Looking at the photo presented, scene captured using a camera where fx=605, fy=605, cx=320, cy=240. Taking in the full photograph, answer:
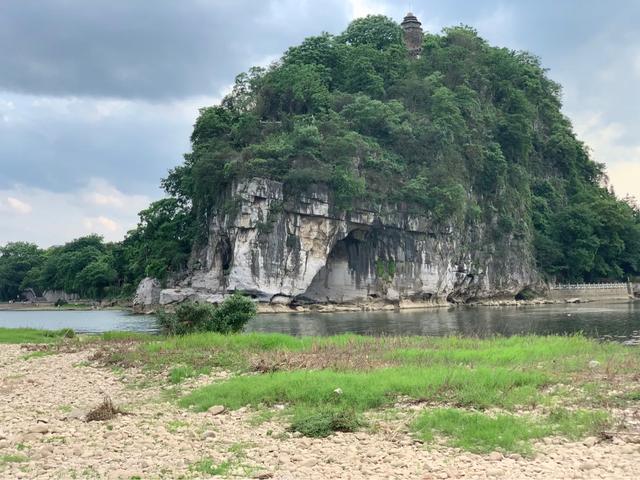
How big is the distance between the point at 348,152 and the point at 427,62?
1003 inches

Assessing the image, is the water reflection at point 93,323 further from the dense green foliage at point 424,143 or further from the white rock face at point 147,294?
the dense green foliage at point 424,143

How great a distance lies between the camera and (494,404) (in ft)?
37.6

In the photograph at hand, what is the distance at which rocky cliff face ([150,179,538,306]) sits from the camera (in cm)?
6050

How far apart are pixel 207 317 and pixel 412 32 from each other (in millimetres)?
78059

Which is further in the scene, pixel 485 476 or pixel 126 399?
pixel 126 399

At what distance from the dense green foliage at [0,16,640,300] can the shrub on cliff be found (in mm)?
35672

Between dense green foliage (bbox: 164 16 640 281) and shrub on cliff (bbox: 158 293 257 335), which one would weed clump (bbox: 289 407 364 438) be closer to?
shrub on cliff (bbox: 158 293 257 335)

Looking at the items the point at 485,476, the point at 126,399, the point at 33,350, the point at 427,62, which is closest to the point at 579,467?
the point at 485,476

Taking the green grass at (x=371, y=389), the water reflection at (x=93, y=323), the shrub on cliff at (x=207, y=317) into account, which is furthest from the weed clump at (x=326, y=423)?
the water reflection at (x=93, y=323)

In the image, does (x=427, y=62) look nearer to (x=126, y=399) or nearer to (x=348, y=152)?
(x=348, y=152)

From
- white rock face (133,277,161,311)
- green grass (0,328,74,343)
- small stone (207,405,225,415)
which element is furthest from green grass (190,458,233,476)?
white rock face (133,277,161,311)

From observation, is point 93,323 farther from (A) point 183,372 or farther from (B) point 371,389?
(B) point 371,389

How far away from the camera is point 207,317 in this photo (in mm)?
25125

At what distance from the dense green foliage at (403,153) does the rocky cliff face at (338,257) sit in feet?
5.35
